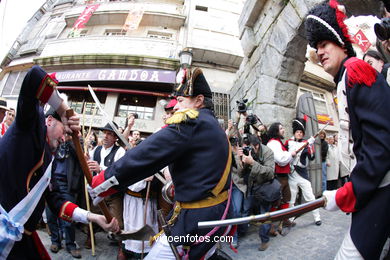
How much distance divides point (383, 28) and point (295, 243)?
3294 mm

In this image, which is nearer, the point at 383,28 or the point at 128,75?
the point at 383,28

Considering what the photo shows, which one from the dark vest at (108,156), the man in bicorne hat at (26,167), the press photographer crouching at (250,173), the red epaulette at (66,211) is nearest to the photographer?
the man in bicorne hat at (26,167)

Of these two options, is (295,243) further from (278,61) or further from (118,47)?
(118,47)

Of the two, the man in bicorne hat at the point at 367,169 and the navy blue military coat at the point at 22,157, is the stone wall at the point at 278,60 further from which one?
the navy blue military coat at the point at 22,157

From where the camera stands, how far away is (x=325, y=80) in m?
12.6

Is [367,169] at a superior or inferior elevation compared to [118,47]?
inferior

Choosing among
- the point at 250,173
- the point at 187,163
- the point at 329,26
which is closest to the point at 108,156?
the point at 250,173

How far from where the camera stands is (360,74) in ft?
3.61

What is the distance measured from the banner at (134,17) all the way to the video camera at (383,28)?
45.3 ft

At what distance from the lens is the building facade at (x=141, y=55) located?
12.0m

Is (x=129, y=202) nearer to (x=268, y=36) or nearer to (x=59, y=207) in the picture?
(x=59, y=207)

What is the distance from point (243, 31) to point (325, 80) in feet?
30.1

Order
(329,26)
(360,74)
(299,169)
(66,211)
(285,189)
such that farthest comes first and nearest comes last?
(299,169) → (285,189) → (66,211) → (329,26) → (360,74)

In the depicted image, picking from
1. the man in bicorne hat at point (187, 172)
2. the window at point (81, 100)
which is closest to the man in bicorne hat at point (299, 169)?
the man in bicorne hat at point (187, 172)
